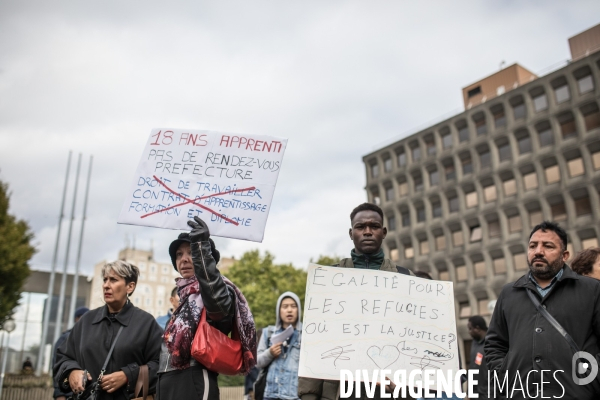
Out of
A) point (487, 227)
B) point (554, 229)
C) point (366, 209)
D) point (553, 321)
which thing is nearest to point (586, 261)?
point (554, 229)

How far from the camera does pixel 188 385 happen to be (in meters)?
3.57

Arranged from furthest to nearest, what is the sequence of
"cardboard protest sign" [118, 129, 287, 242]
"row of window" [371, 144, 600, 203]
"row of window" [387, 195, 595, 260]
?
"row of window" [371, 144, 600, 203], "row of window" [387, 195, 595, 260], "cardboard protest sign" [118, 129, 287, 242]

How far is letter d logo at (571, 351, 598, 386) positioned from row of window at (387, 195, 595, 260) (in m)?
38.1

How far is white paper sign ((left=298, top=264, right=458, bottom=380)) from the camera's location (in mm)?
3395

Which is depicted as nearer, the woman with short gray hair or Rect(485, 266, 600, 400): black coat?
Rect(485, 266, 600, 400): black coat

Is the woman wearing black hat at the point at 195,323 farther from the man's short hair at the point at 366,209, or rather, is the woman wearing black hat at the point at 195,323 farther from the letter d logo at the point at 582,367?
the letter d logo at the point at 582,367

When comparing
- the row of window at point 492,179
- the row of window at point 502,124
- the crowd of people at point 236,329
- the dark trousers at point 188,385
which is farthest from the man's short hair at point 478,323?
the row of window at point 502,124

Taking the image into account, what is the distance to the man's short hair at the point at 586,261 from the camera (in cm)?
457

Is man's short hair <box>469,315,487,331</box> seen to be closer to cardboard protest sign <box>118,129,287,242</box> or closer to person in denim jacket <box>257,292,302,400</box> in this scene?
person in denim jacket <box>257,292,302,400</box>

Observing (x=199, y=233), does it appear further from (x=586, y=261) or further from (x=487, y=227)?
(x=487, y=227)

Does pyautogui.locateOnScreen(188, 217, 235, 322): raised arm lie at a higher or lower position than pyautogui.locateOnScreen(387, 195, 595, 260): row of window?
lower

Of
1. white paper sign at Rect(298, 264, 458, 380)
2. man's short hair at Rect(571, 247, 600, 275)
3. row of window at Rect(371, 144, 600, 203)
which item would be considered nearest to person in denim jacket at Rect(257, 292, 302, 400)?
white paper sign at Rect(298, 264, 458, 380)

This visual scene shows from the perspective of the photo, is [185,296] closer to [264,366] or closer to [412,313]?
[412,313]

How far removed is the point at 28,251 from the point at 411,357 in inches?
1099
